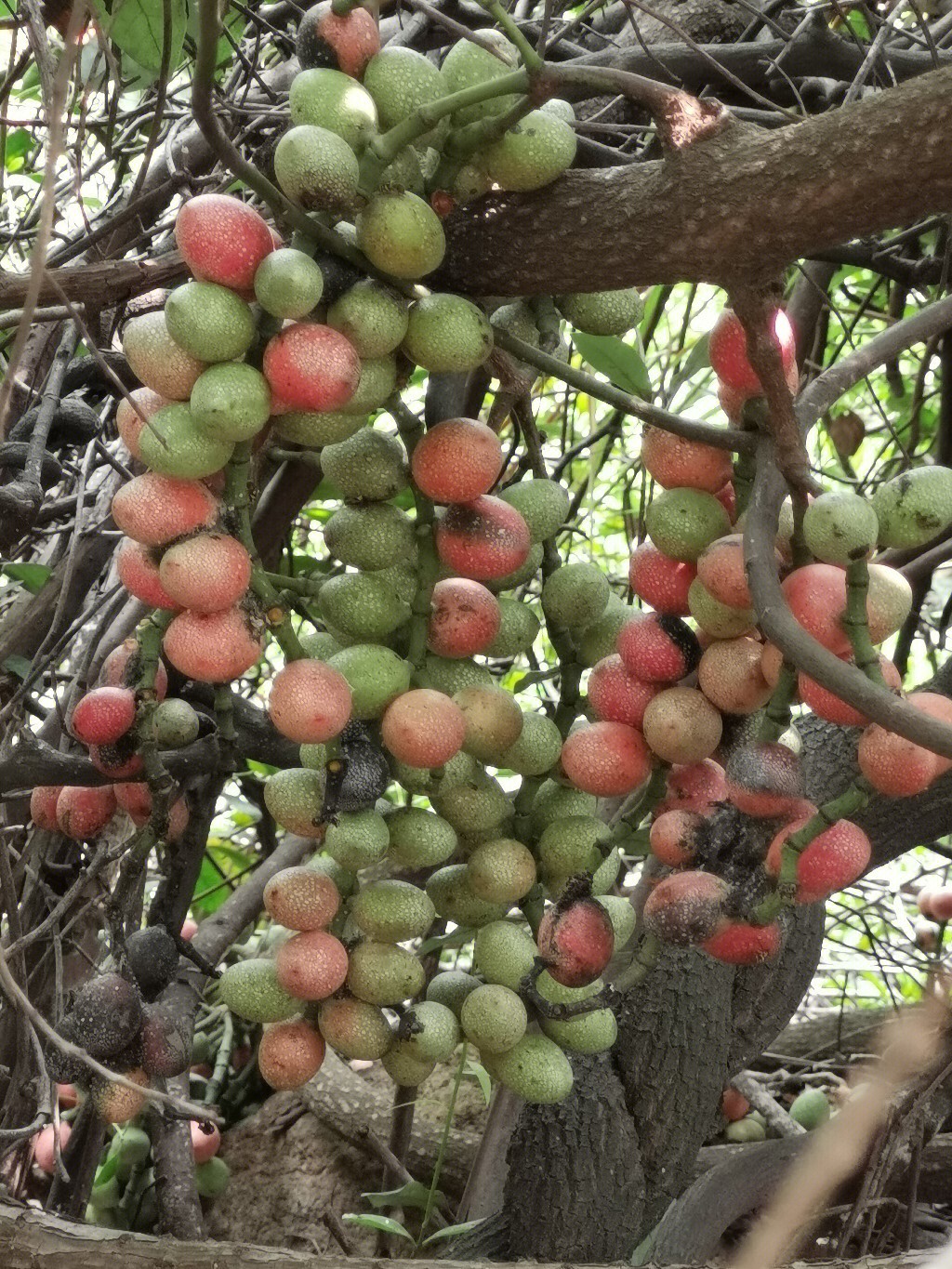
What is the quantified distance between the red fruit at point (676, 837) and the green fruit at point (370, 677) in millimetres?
183

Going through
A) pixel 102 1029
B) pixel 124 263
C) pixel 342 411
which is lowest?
pixel 102 1029

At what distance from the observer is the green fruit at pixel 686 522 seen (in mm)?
783

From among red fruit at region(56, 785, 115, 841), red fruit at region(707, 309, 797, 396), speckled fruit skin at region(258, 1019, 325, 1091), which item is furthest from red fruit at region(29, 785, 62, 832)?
red fruit at region(707, 309, 797, 396)

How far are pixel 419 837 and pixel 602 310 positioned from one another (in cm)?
37

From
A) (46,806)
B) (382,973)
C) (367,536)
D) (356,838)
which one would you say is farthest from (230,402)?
(46,806)

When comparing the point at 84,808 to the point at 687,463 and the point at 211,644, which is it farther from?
the point at 687,463

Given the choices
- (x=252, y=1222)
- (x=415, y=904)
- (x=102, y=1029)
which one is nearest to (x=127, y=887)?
(x=102, y=1029)

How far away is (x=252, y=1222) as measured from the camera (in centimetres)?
155

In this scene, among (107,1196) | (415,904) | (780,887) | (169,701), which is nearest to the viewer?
(780,887)

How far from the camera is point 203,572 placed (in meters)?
0.71

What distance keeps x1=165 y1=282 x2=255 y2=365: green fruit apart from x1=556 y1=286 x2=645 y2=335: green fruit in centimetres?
26

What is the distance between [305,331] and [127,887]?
441 mm

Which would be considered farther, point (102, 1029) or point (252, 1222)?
point (252, 1222)

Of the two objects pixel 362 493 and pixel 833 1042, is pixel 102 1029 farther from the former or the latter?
pixel 833 1042
